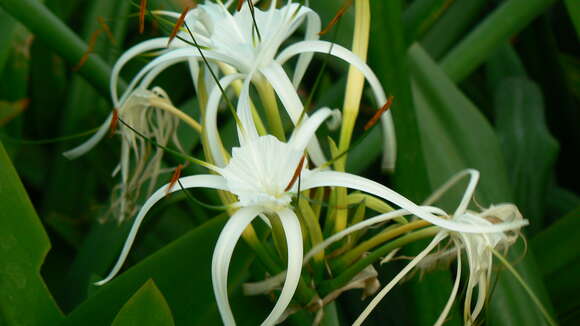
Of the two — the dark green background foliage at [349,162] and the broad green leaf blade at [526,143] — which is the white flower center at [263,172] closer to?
the dark green background foliage at [349,162]

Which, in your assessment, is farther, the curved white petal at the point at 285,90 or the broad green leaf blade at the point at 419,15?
the broad green leaf blade at the point at 419,15

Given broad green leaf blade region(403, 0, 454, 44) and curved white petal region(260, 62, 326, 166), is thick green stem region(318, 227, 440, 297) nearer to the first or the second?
curved white petal region(260, 62, 326, 166)

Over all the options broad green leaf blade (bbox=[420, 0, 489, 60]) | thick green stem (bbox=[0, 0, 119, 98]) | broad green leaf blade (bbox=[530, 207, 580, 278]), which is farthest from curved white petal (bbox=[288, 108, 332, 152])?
broad green leaf blade (bbox=[420, 0, 489, 60])

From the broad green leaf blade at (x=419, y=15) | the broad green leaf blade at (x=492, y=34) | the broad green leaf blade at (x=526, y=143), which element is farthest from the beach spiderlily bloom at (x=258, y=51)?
the broad green leaf blade at (x=526, y=143)

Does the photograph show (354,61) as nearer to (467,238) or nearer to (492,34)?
(467,238)

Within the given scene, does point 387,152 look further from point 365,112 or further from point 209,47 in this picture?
point 365,112

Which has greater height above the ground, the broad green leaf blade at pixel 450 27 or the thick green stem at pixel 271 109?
the broad green leaf blade at pixel 450 27

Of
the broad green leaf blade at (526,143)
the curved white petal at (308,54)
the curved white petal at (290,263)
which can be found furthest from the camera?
the broad green leaf blade at (526,143)

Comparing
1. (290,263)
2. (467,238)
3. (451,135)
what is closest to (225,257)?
(290,263)
